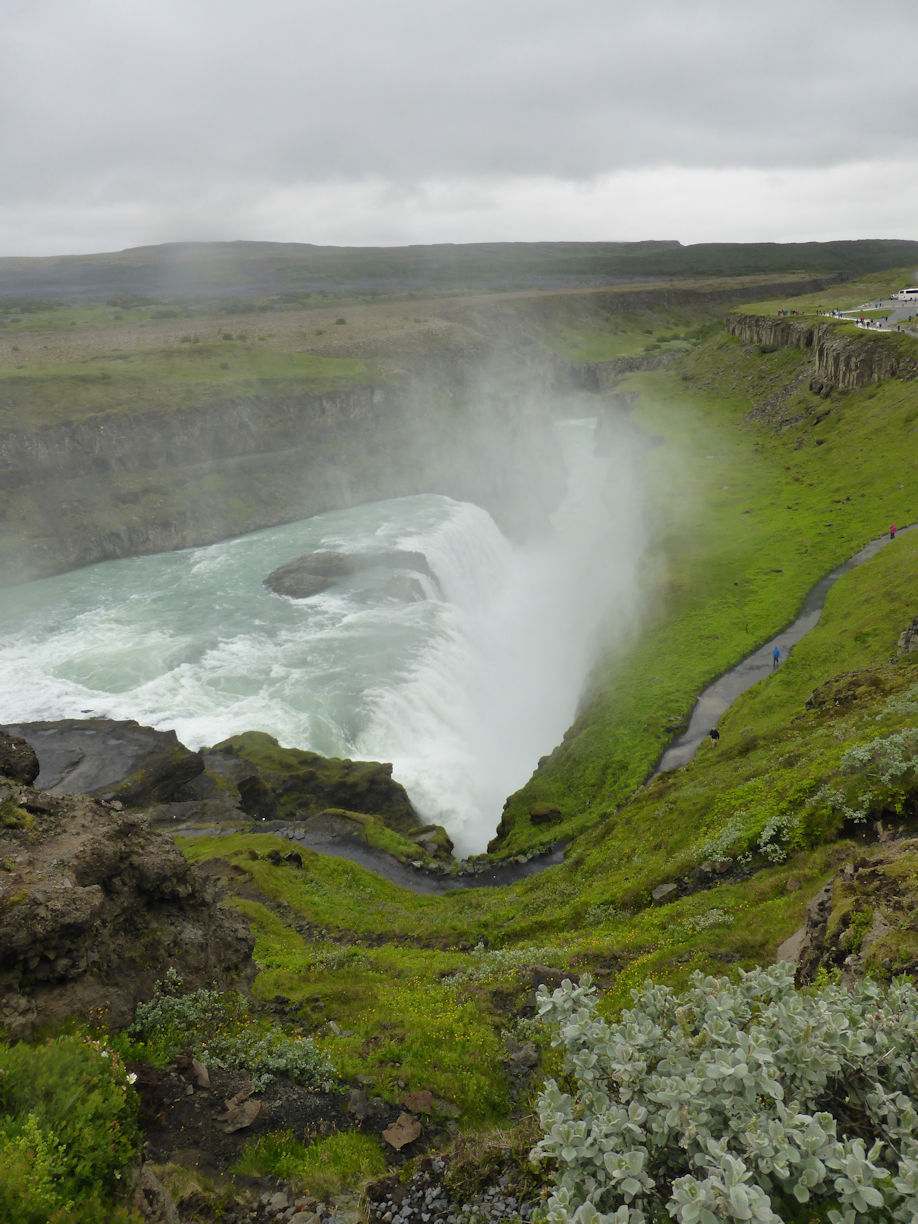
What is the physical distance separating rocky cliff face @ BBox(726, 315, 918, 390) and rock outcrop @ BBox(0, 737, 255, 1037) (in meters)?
106

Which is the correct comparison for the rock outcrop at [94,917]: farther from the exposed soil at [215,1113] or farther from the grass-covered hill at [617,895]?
the exposed soil at [215,1113]

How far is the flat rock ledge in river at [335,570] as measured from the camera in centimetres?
6756

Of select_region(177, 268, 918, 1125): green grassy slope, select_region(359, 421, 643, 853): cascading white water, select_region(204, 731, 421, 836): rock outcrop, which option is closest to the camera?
select_region(177, 268, 918, 1125): green grassy slope

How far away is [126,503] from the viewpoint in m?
80.9

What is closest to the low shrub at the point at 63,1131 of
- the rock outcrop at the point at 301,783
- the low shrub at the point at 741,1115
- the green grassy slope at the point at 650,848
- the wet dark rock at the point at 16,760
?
the green grassy slope at the point at 650,848

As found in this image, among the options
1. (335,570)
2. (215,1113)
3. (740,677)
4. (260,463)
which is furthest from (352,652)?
(260,463)

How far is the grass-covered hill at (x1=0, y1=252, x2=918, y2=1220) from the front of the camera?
34.4ft

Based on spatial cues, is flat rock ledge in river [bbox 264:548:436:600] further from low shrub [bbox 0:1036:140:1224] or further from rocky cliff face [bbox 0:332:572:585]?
low shrub [bbox 0:1036:140:1224]

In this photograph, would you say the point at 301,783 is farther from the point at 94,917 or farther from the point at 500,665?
the point at 94,917

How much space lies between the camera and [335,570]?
7144cm

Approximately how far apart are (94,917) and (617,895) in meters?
15.9

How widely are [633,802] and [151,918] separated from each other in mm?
23750

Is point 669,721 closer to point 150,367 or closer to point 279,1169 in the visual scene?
point 279,1169

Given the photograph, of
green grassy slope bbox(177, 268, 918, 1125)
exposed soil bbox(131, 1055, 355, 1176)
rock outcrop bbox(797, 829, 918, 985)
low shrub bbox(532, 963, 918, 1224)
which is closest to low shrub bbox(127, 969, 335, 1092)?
exposed soil bbox(131, 1055, 355, 1176)
